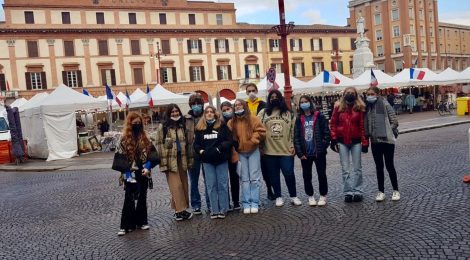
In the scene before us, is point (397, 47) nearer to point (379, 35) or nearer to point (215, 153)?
point (379, 35)

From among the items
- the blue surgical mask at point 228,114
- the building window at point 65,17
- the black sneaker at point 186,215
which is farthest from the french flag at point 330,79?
the building window at point 65,17

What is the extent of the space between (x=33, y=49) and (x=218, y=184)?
47.2 m

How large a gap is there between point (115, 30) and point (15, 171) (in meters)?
37.2

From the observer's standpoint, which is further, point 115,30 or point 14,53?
point 115,30

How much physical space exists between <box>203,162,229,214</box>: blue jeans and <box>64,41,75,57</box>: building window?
47.1 m

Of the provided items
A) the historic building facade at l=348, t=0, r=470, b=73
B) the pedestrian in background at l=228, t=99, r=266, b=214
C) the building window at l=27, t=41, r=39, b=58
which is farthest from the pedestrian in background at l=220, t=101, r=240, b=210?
the historic building facade at l=348, t=0, r=470, b=73

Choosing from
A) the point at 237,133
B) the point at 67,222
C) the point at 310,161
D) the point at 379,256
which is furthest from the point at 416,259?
the point at 67,222

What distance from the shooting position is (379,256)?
4812mm

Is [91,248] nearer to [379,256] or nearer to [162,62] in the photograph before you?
[379,256]

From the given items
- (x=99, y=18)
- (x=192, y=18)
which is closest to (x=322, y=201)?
(x=99, y=18)

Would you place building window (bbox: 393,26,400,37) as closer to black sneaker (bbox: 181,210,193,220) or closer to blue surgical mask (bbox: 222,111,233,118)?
blue surgical mask (bbox: 222,111,233,118)

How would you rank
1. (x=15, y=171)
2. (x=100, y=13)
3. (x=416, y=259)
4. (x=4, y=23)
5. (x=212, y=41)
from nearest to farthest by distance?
(x=416, y=259), (x=15, y=171), (x=4, y=23), (x=100, y=13), (x=212, y=41)

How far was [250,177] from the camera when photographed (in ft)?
24.0

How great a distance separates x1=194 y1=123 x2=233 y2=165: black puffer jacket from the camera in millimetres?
6949
